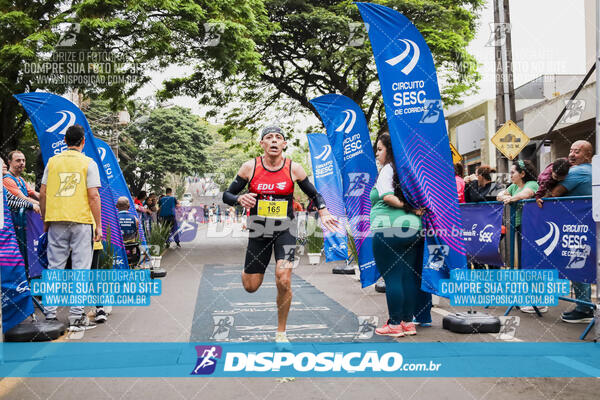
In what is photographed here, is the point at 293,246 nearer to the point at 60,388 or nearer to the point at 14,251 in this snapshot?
the point at 60,388

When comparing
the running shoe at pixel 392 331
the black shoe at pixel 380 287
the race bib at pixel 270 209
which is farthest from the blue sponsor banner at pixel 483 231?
the race bib at pixel 270 209

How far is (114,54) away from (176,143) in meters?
27.4

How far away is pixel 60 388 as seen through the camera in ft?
13.3

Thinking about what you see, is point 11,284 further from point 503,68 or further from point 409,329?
point 503,68

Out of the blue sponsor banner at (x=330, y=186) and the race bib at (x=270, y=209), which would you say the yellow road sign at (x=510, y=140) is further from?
the race bib at (x=270, y=209)

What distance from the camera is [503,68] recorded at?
41.8 ft

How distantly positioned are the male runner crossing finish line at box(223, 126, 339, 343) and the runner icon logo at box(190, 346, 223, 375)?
573 millimetres

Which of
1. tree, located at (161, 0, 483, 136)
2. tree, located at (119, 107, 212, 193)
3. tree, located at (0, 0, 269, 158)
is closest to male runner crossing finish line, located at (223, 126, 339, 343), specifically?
tree, located at (0, 0, 269, 158)

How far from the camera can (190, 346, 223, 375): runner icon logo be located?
444 cm

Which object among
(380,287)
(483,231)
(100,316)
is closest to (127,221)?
(100,316)

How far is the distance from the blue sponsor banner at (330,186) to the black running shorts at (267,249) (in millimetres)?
7066

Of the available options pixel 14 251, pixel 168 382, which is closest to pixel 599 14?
pixel 168 382

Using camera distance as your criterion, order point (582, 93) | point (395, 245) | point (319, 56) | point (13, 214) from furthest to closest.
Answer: point (319, 56)
point (582, 93)
point (13, 214)
point (395, 245)

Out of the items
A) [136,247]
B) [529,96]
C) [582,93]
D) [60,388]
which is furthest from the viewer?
[529,96]
